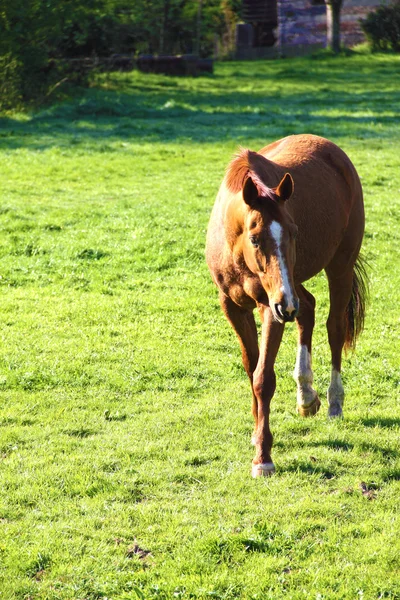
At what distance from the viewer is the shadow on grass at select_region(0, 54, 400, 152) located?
20.8 meters

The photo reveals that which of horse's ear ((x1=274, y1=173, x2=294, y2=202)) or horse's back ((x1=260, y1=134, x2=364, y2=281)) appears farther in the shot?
horse's back ((x1=260, y1=134, x2=364, y2=281))

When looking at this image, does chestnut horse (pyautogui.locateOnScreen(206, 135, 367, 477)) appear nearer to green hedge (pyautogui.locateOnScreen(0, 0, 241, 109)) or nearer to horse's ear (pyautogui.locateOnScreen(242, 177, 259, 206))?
horse's ear (pyautogui.locateOnScreen(242, 177, 259, 206))

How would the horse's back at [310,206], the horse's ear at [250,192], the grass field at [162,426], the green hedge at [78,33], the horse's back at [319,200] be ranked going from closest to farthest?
the grass field at [162,426] → the horse's ear at [250,192] → the horse's back at [310,206] → the horse's back at [319,200] → the green hedge at [78,33]

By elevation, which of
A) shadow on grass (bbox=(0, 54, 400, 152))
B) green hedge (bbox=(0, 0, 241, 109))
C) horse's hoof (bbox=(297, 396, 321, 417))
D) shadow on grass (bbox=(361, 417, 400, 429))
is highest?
green hedge (bbox=(0, 0, 241, 109))

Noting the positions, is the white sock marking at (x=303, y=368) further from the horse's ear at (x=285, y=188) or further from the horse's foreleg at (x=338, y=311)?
the horse's ear at (x=285, y=188)

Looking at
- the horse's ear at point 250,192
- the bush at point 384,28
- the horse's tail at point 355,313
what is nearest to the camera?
the horse's ear at point 250,192

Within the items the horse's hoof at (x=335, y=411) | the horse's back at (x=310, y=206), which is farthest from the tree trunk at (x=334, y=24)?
the horse's hoof at (x=335, y=411)

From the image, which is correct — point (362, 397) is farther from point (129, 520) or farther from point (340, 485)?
point (129, 520)

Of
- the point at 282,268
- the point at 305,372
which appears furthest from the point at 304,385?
the point at 282,268

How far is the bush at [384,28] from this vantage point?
128ft

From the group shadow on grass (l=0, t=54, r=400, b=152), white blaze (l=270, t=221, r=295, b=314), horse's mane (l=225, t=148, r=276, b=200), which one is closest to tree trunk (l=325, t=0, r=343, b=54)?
shadow on grass (l=0, t=54, r=400, b=152)

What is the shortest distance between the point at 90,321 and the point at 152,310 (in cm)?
73

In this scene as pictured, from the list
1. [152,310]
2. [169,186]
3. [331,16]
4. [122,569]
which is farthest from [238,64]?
[122,569]

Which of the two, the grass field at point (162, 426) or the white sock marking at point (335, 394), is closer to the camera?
the grass field at point (162, 426)
